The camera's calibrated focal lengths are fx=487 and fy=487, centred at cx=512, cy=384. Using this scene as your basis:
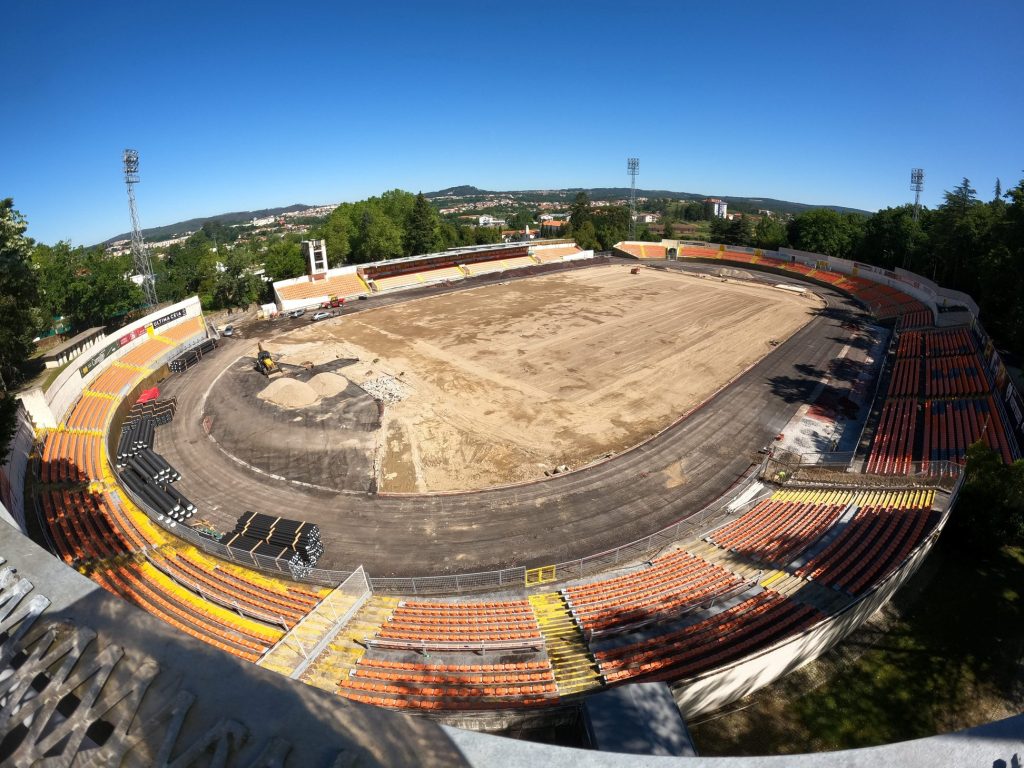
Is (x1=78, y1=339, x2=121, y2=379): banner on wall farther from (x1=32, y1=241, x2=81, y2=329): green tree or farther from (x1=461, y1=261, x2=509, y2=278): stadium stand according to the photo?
(x1=461, y1=261, x2=509, y2=278): stadium stand

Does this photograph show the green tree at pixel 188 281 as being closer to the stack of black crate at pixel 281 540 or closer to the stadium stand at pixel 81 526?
the stadium stand at pixel 81 526

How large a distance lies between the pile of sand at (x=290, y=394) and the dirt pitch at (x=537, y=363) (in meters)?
4.25

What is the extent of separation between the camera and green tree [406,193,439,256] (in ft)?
254

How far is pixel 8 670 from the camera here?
6.19m

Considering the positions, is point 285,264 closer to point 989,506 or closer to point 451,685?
point 451,685

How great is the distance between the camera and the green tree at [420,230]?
7750 cm

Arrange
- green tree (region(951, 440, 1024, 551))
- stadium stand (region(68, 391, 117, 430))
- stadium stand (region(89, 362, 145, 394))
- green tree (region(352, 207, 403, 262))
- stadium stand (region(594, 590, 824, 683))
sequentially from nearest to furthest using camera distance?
stadium stand (region(594, 590, 824, 683)) → green tree (region(951, 440, 1024, 551)) → stadium stand (region(68, 391, 117, 430)) → stadium stand (region(89, 362, 145, 394)) → green tree (region(352, 207, 403, 262))

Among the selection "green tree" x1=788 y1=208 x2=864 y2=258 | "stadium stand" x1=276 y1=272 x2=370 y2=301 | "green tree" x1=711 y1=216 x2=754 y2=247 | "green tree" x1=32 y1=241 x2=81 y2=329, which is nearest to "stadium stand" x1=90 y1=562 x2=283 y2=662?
"green tree" x1=32 y1=241 x2=81 y2=329

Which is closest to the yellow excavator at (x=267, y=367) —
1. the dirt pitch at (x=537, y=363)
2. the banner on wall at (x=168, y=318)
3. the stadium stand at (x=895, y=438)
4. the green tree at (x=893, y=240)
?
the dirt pitch at (x=537, y=363)

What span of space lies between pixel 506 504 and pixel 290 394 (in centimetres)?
1881

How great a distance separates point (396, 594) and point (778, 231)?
336 ft

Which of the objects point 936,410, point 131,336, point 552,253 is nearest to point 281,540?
point 131,336

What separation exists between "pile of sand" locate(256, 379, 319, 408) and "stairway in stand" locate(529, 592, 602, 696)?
22.5 metres

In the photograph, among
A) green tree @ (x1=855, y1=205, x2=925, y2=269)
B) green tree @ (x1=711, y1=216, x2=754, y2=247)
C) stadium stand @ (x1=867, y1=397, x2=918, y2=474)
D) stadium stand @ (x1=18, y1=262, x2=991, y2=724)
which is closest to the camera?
stadium stand @ (x1=18, y1=262, x2=991, y2=724)
